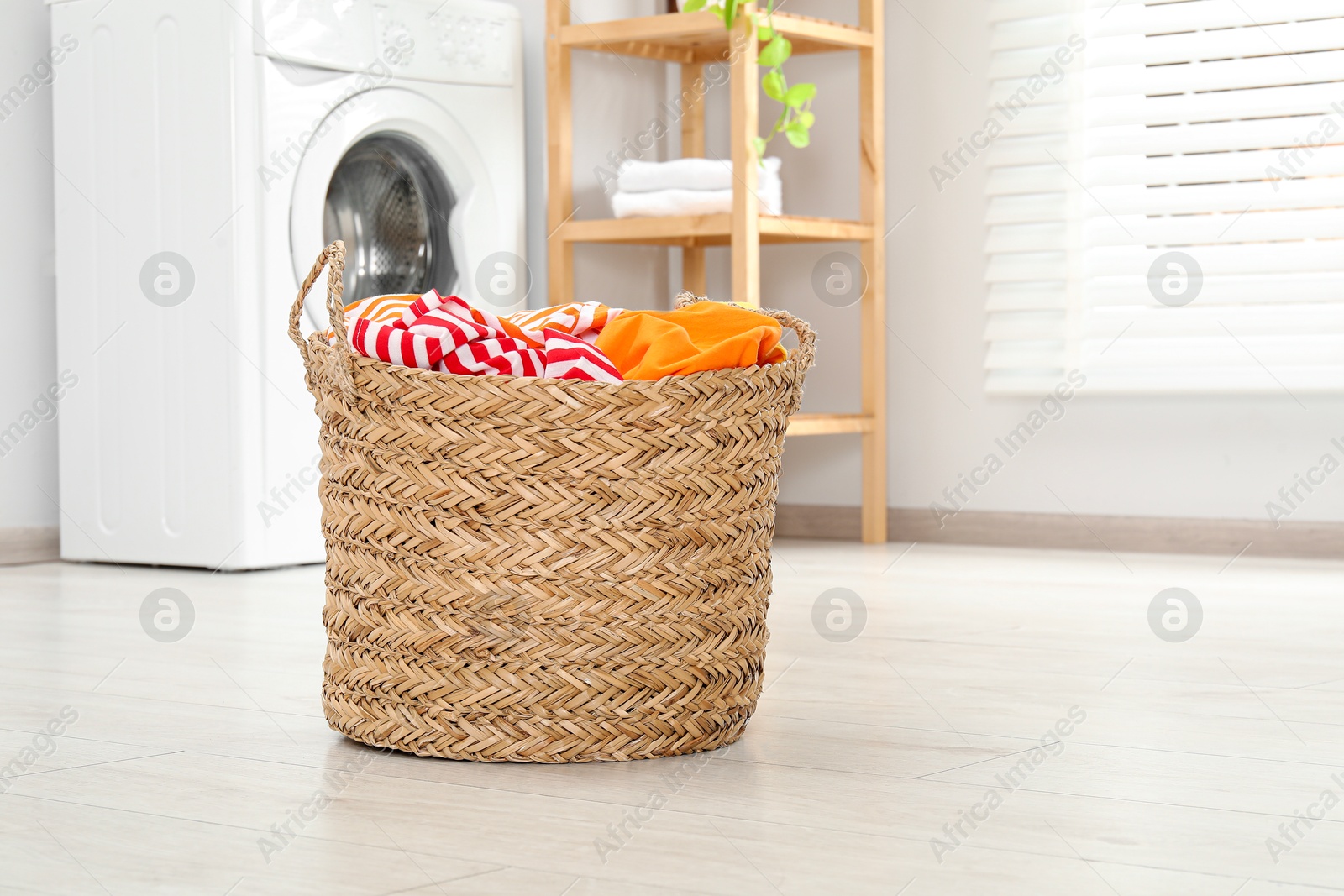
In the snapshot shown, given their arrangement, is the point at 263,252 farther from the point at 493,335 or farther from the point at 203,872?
the point at 203,872

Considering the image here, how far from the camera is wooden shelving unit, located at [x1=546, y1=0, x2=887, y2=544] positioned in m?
2.44

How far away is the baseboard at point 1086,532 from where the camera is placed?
2.40m

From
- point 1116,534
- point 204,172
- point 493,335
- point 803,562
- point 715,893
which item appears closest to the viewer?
point 715,893

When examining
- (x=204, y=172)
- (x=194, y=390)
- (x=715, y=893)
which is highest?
(x=204, y=172)

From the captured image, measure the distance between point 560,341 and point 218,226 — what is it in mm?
1336

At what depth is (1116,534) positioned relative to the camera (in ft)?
8.30

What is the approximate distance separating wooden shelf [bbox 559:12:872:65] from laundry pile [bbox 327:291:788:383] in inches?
57.8

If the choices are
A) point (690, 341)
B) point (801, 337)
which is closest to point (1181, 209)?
point (801, 337)

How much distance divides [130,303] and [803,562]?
1.16 m

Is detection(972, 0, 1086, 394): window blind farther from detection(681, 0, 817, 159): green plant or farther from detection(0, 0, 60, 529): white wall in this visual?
detection(0, 0, 60, 529): white wall

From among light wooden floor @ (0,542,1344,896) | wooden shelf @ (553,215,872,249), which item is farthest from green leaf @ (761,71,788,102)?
light wooden floor @ (0,542,1344,896)

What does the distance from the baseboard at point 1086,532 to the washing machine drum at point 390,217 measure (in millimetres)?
862

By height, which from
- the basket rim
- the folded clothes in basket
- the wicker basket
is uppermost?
the folded clothes in basket

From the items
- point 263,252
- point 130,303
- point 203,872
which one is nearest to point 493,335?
point 203,872
